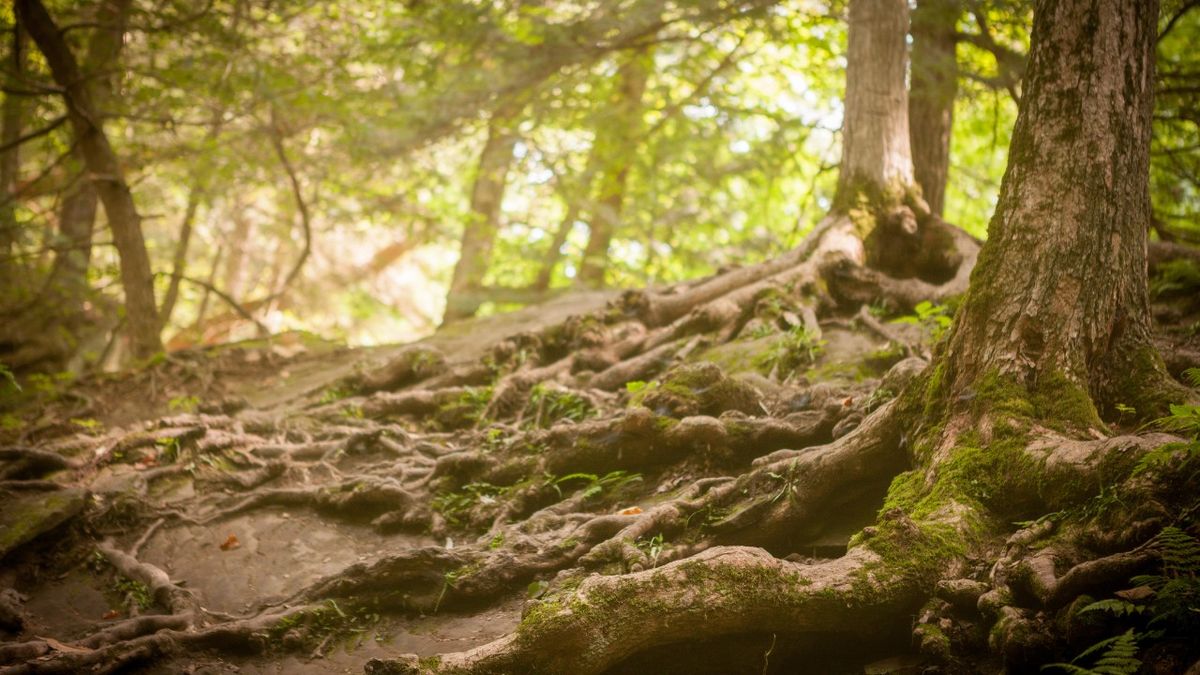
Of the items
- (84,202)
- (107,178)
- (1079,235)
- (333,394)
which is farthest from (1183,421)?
(84,202)

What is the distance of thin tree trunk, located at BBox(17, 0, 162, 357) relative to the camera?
30.6 ft

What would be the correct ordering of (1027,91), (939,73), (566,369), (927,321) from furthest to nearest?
(939,73)
(566,369)
(927,321)
(1027,91)

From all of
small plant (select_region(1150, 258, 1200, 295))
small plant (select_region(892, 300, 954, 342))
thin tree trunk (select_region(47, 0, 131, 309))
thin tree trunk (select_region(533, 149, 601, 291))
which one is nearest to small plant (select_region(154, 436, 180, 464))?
thin tree trunk (select_region(47, 0, 131, 309))

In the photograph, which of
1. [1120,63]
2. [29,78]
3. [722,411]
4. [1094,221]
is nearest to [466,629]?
[722,411]

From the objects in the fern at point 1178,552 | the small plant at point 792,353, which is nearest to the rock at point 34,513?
the small plant at point 792,353

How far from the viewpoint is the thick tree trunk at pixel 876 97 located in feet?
28.5

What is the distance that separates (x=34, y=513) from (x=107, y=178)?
17.5 ft

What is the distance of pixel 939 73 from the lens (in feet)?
31.0

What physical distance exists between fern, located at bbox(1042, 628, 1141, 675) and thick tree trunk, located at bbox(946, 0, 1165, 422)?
5.14 feet

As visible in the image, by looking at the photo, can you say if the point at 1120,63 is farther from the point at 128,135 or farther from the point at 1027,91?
the point at 128,135

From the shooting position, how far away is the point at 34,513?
19.1 feet

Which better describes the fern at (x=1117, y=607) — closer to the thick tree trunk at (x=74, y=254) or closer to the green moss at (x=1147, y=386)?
the green moss at (x=1147, y=386)

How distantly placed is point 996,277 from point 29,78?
11.2 m

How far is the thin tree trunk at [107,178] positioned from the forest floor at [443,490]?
4.41ft
